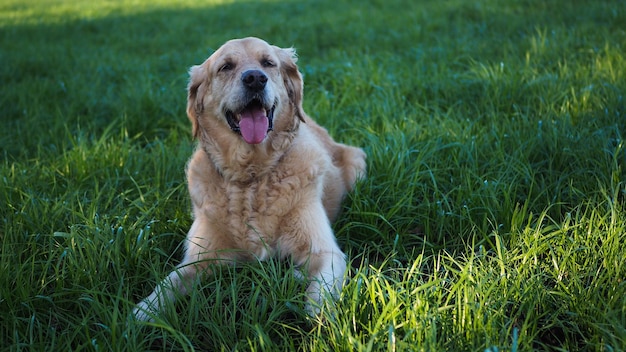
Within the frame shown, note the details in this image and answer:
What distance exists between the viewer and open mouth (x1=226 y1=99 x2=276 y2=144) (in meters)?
2.70

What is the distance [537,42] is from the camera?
18.0 feet

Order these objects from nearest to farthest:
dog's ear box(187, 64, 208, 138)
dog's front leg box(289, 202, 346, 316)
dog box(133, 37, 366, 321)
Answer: dog's front leg box(289, 202, 346, 316) → dog box(133, 37, 366, 321) → dog's ear box(187, 64, 208, 138)

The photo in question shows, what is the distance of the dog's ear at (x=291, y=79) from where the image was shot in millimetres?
2965

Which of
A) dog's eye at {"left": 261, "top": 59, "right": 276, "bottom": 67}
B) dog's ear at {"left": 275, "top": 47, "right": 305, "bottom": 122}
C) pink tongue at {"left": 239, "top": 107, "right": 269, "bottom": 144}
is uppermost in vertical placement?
dog's eye at {"left": 261, "top": 59, "right": 276, "bottom": 67}

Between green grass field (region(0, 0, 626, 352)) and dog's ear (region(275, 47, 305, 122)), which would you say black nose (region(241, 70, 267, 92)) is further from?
green grass field (region(0, 0, 626, 352))

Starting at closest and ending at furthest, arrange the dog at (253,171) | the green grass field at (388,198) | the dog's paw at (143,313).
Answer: the green grass field at (388,198)
the dog's paw at (143,313)
the dog at (253,171)

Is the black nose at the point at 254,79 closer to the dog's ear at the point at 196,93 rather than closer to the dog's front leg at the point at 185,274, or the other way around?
the dog's ear at the point at 196,93

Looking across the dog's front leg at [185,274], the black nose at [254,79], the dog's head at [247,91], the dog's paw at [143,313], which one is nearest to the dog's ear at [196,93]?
the dog's head at [247,91]

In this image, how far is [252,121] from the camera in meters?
2.73

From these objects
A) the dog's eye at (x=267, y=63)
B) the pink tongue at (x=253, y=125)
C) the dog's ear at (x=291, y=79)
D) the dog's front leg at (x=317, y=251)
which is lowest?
the dog's front leg at (x=317, y=251)

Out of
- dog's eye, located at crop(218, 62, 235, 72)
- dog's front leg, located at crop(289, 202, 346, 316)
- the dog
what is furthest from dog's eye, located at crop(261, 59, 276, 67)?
dog's front leg, located at crop(289, 202, 346, 316)

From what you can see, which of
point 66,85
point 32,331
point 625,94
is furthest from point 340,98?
point 32,331

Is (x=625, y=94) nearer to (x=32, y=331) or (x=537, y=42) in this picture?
(x=537, y=42)

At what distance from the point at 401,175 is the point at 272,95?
887 millimetres
